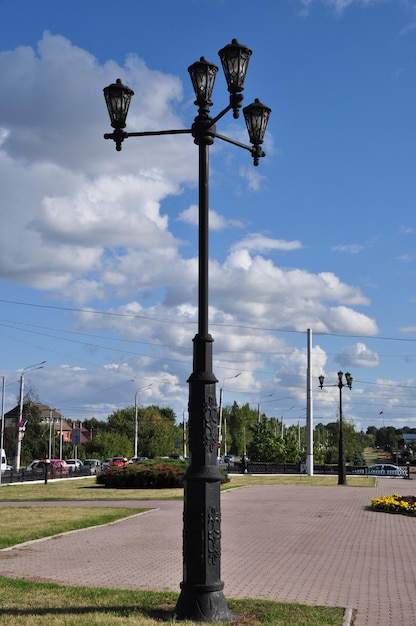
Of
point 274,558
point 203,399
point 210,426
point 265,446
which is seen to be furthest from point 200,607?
point 265,446

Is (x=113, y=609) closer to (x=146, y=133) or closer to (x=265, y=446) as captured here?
(x=146, y=133)

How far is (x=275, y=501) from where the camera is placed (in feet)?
90.0

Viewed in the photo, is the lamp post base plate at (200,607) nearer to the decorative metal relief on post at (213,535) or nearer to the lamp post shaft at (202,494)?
the lamp post shaft at (202,494)

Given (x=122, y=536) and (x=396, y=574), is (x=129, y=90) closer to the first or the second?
(x=396, y=574)

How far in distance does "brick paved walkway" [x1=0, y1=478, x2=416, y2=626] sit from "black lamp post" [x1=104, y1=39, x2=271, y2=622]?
1915 mm

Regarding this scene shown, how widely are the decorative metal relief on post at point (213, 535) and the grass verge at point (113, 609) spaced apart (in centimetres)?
72

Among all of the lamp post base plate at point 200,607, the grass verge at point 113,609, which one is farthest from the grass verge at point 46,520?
the lamp post base plate at point 200,607

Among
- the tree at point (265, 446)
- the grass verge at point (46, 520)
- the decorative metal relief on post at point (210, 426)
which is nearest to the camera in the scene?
the decorative metal relief on post at point (210, 426)

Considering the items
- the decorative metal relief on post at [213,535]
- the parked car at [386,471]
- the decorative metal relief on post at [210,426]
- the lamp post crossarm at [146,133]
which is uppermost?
the lamp post crossarm at [146,133]

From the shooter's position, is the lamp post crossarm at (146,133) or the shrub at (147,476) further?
the shrub at (147,476)

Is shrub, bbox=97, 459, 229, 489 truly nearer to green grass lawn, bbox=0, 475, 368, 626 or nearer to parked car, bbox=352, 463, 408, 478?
parked car, bbox=352, 463, 408, 478

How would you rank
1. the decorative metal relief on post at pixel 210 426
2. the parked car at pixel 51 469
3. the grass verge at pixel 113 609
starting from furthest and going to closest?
1. the parked car at pixel 51 469
2. the decorative metal relief on post at pixel 210 426
3. the grass verge at pixel 113 609

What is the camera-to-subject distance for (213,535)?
7969 mm

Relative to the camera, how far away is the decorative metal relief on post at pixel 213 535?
26.0 ft
